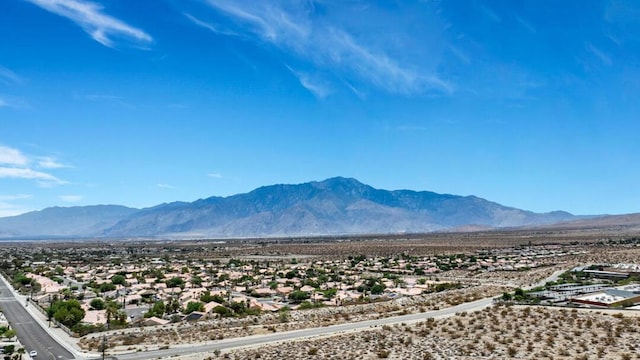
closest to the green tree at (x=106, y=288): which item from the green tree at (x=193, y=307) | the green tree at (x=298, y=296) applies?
the green tree at (x=193, y=307)

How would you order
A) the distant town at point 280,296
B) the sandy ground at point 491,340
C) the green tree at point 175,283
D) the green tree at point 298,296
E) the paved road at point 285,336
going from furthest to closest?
the green tree at point 175,283
the green tree at point 298,296
the distant town at point 280,296
the paved road at point 285,336
the sandy ground at point 491,340

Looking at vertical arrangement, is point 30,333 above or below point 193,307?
below

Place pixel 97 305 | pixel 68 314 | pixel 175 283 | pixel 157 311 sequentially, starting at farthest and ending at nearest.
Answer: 1. pixel 175 283
2. pixel 97 305
3. pixel 157 311
4. pixel 68 314

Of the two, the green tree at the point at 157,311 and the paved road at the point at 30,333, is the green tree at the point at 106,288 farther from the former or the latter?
the green tree at the point at 157,311

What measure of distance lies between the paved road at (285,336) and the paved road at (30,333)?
6.39 metres

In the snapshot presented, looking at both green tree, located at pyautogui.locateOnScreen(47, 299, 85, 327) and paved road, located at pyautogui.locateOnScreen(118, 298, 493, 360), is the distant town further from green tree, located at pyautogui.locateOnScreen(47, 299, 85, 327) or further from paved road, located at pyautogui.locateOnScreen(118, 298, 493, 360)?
paved road, located at pyautogui.locateOnScreen(118, 298, 493, 360)

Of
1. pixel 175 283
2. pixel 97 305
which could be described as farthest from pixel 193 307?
pixel 175 283

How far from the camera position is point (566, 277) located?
2798 inches

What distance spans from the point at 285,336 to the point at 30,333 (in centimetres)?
2333

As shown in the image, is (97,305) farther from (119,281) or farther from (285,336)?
(285,336)

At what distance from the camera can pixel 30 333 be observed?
45656mm

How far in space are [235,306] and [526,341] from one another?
33.4 m

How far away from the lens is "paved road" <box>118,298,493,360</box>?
34119 mm

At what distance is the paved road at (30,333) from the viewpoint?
1451 inches
